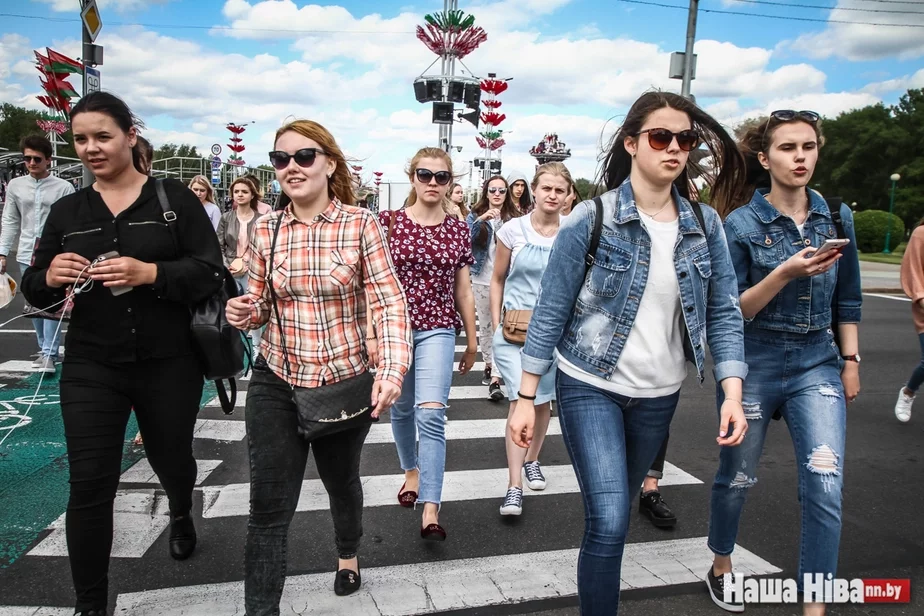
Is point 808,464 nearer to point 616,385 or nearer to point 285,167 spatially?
point 616,385

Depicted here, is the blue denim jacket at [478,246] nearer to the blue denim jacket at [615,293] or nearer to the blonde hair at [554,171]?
the blonde hair at [554,171]

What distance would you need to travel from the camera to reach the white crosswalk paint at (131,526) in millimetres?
3471

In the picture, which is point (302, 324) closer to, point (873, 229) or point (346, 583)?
point (346, 583)

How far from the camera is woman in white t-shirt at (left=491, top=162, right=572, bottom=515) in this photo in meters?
4.32

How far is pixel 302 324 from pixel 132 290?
788 millimetres

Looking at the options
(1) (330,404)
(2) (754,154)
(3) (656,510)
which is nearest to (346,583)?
(1) (330,404)

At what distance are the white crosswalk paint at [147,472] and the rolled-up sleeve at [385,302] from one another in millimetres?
2330

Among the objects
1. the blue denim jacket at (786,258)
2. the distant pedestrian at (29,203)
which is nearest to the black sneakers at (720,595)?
the blue denim jacket at (786,258)

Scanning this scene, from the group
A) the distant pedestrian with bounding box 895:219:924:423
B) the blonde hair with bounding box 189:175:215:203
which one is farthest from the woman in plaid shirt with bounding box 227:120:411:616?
the blonde hair with bounding box 189:175:215:203

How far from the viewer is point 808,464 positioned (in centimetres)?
276

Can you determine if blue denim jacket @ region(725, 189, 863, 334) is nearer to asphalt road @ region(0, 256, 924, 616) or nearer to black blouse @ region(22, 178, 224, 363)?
asphalt road @ region(0, 256, 924, 616)

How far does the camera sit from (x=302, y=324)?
2.66 meters

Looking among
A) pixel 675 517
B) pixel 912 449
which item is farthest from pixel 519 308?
pixel 912 449

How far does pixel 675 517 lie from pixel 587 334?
2108mm
